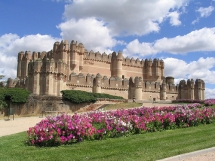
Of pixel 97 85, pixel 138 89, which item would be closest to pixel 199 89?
pixel 138 89

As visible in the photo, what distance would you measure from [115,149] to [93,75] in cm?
3849

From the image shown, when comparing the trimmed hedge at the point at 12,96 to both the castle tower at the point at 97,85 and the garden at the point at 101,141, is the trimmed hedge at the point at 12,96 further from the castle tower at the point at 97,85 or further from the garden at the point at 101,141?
the garden at the point at 101,141

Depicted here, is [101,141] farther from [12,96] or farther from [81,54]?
[81,54]

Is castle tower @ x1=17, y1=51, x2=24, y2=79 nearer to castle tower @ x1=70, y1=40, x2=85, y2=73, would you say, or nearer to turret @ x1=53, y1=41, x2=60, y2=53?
turret @ x1=53, y1=41, x2=60, y2=53

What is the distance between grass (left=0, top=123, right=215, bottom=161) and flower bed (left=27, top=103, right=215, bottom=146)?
0.37 m

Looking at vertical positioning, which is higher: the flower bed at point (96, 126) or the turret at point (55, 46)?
the turret at point (55, 46)

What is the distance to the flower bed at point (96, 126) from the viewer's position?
29.3 feet

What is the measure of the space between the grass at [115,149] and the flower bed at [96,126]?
1.20 ft

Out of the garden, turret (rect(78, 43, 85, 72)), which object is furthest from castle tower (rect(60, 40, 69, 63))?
the garden

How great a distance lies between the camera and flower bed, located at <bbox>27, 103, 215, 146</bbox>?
8.92 m

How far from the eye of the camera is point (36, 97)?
29.6 metres

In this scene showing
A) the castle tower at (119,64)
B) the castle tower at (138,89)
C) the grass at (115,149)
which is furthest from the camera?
the castle tower at (119,64)

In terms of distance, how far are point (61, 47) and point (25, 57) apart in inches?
453

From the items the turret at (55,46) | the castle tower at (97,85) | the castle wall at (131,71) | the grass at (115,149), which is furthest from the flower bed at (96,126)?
the castle wall at (131,71)
